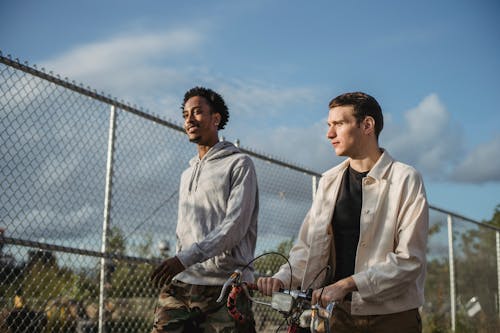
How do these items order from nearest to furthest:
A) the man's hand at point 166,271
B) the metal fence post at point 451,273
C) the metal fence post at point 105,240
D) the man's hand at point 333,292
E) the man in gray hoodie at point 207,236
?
the man's hand at point 333,292
the man's hand at point 166,271
the man in gray hoodie at point 207,236
the metal fence post at point 105,240
the metal fence post at point 451,273

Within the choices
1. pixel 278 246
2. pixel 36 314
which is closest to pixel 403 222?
pixel 36 314

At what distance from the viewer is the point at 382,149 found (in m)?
3.90

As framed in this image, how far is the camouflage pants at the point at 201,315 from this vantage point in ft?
14.5

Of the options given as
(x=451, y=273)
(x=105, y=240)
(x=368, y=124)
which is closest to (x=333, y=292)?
(x=368, y=124)

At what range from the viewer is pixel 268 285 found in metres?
3.41

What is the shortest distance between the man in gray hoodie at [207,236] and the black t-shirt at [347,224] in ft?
2.78

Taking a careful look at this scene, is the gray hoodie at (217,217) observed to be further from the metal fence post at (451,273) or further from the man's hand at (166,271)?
the metal fence post at (451,273)

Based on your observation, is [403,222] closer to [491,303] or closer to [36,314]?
[36,314]

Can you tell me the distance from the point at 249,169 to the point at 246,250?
548mm

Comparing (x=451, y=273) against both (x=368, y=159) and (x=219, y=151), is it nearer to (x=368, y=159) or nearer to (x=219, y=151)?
(x=219, y=151)

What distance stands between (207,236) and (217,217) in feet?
0.88

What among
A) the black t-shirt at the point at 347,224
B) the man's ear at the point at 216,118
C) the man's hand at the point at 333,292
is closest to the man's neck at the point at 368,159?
the black t-shirt at the point at 347,224

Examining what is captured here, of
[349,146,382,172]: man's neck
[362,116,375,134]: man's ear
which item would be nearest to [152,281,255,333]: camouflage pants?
[349,146,382,172]: man's neck

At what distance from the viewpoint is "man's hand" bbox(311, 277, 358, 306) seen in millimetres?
3154
